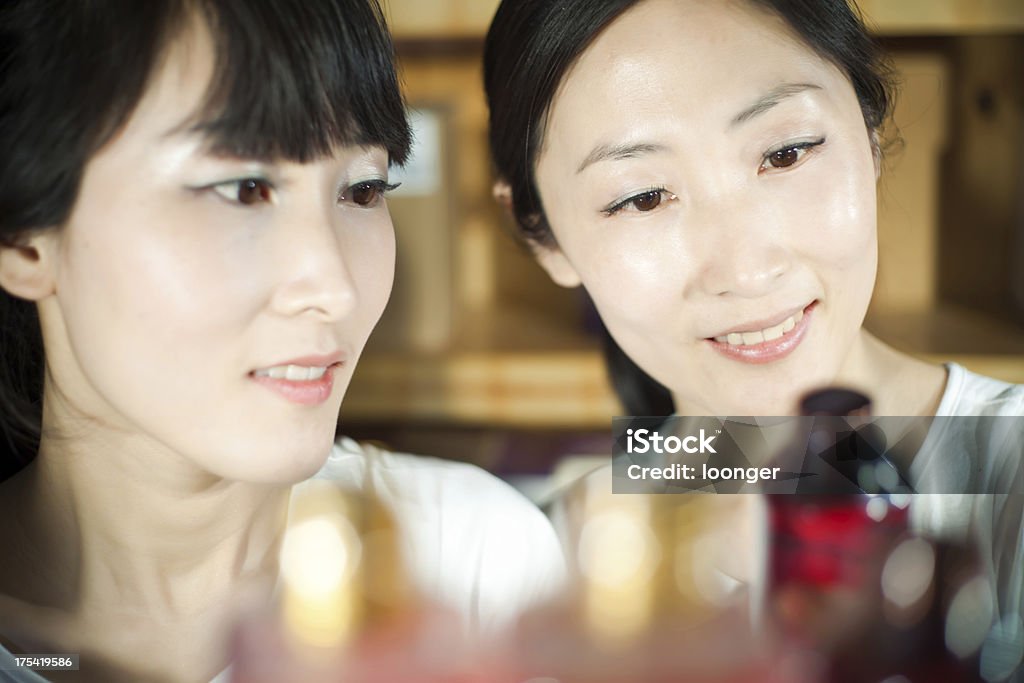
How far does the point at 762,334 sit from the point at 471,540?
309mm

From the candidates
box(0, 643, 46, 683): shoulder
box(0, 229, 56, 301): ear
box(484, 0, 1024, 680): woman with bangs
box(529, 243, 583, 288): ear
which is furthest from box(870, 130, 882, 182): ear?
box(0, 643, 46, 683): shoulder

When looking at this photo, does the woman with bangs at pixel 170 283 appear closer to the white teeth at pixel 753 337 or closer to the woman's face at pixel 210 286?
the woman's face at pixel 210 286

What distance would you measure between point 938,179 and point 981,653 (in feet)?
1.32

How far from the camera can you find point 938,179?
844 millimetres

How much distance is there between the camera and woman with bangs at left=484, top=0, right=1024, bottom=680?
0.74 m

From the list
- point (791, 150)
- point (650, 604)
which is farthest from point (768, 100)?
point (650, 604)

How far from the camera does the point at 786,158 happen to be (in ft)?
2.43

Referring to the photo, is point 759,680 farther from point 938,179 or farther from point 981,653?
point 938,179

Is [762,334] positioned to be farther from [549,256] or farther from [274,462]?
[274,462]

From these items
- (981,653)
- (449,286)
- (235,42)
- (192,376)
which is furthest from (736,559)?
(235,42)

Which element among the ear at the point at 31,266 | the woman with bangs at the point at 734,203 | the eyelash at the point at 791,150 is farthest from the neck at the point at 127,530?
the eyelash at the point at 791,150

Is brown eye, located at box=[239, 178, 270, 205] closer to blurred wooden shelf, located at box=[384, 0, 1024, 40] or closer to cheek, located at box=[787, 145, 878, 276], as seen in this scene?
blurred wooden shelf, located at box=[384, 0, 1024, 40]

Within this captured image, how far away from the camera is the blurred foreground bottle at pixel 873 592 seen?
77 centimetres

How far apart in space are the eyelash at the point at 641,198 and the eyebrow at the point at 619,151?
30mm
